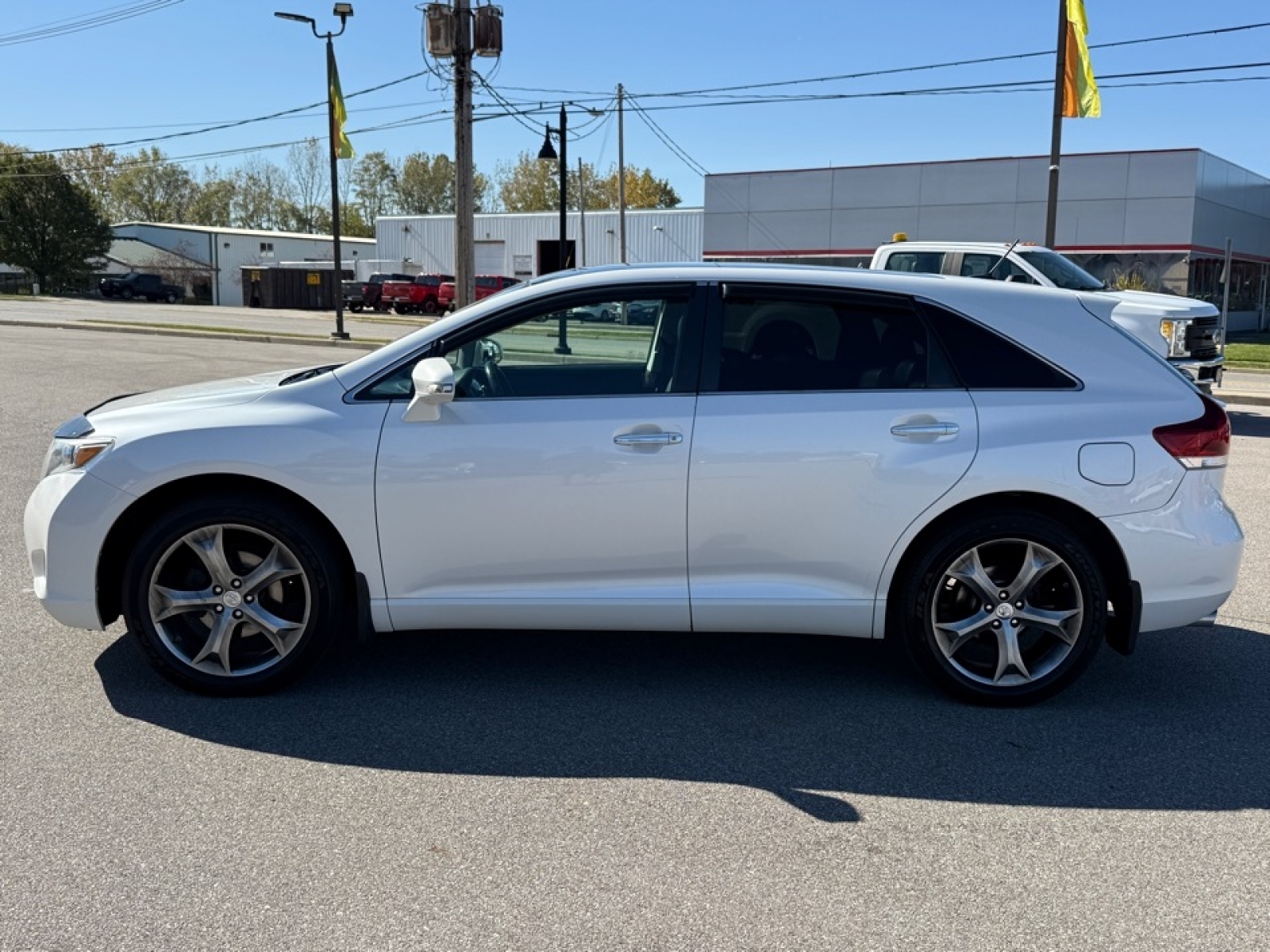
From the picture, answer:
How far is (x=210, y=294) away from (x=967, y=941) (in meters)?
74.1

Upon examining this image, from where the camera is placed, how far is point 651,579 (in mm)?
4336

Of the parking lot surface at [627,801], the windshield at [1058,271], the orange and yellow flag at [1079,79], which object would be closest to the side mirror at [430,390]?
the parking lot surface at [627,801]

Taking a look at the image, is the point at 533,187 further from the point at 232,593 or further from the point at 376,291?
the point at 232,593

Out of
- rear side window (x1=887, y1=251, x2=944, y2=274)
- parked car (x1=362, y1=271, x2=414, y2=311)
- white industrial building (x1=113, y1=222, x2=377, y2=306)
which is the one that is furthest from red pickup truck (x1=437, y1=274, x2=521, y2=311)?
rear side window (x1=887, y1=251, x2=944, y2=274)

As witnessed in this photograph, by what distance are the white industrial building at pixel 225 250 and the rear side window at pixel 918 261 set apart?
189ft

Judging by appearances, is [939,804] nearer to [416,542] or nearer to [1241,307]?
[416,542]

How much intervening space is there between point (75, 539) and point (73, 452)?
0.35 m

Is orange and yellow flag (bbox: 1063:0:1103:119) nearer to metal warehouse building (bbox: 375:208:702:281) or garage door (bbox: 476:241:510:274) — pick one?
metal warehouse building (bbox: 375:208:702:281)

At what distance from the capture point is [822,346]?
443cm

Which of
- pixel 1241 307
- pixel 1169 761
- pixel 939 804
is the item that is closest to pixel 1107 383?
pixel 1169 761

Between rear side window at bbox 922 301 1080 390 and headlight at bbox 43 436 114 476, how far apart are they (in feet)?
10.7

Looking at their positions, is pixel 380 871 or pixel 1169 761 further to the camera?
pixel 1169 761

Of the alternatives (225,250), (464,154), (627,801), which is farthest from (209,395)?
(225,250)

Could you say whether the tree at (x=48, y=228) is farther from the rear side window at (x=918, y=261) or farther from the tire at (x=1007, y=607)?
the tire at (x=1007, y=607)
